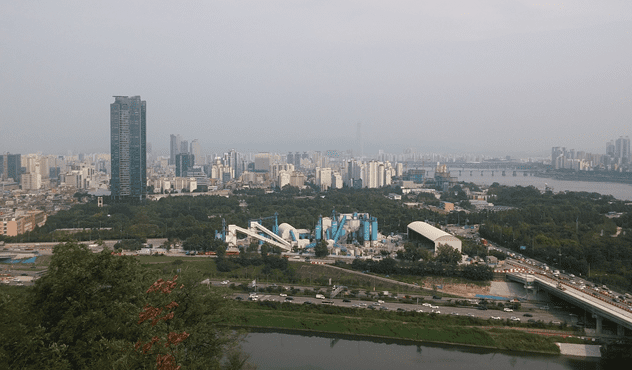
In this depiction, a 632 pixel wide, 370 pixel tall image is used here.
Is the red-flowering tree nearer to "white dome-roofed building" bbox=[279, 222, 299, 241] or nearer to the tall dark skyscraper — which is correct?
"white dome-roofed building" bbox=[279, 222, 299, 241]

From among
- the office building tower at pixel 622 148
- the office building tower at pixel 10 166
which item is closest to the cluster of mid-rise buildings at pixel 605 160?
the office building tower at pixel 622 148

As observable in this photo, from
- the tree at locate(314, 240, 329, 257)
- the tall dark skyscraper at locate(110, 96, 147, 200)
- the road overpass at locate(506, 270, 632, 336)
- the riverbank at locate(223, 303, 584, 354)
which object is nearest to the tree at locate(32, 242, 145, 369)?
the riverbank at locate(223, 303, 584, 354)

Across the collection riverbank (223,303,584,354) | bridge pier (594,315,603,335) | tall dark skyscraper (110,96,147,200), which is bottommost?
riverbank (223,303,584,354)

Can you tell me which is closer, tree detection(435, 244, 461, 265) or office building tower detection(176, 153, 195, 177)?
tree detection(435, 244, 461, 265)

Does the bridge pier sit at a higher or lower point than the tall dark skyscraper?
lower

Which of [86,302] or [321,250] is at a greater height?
[86,302]

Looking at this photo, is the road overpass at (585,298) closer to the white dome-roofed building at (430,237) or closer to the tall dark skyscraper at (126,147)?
the white dome-roofed building at (430,237)

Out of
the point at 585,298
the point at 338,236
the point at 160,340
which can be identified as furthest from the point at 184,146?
the point at 160,340

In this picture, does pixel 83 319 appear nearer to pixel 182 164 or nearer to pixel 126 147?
pixel 126 147
